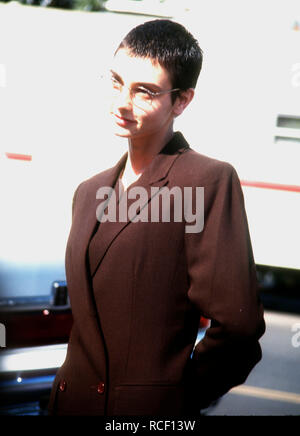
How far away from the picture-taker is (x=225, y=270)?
1.40 m

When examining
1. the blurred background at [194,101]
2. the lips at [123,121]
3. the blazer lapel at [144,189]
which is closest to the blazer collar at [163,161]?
the blazer lapel at [144,189]

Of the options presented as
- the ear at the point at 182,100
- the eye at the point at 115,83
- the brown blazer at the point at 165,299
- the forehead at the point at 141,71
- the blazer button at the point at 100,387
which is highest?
the forehead at the point at 141,71

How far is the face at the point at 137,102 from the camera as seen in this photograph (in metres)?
1.48

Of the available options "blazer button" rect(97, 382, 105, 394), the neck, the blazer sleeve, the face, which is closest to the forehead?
the face

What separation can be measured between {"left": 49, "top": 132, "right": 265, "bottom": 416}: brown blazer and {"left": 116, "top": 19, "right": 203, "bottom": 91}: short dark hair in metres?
0.18

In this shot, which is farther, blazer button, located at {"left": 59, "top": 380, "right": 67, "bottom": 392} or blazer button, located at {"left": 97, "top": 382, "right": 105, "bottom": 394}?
blazer button, located at {"left": 59, "top": 380, "right": 67, "bottom": 392}

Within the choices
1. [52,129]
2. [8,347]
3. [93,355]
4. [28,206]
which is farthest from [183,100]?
[52,129]

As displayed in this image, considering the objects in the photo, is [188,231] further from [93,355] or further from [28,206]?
[28,206]

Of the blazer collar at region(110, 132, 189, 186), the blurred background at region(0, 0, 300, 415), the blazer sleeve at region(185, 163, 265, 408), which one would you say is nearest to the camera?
the blazer sleeve at region(185, 163, 265, 408)

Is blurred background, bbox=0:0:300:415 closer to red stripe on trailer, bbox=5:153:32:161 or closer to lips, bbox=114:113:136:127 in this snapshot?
red stripe on trailer, bbox=5:153:32:161

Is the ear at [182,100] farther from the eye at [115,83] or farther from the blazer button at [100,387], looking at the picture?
the blazer button at [100,387]

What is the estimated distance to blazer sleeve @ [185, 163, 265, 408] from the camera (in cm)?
140

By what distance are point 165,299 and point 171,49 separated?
1.89 ft

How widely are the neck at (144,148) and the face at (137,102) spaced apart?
0.14 feet
